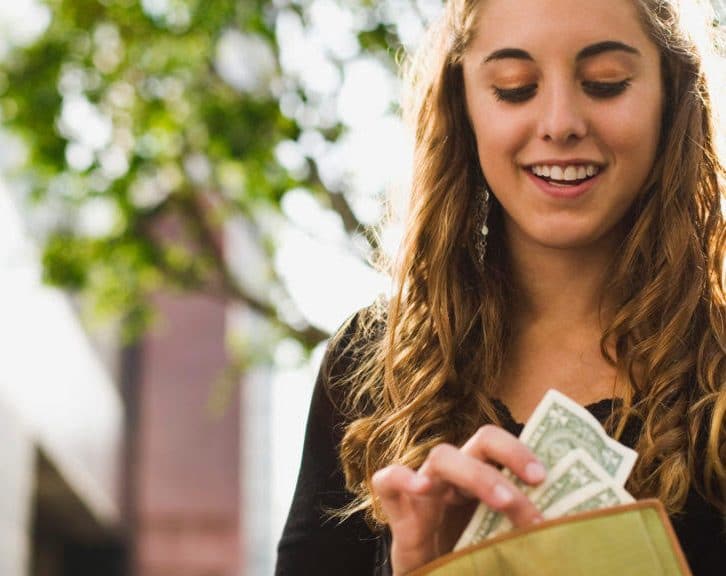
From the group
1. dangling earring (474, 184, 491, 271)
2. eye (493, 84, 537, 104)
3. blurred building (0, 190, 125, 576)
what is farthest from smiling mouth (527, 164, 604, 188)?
blurred building (0, 190, 125, 576)

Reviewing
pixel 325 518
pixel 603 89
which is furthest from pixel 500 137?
pixel 325 518

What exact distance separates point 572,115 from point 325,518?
79cm

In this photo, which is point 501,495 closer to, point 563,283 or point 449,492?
point 449,492

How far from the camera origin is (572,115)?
7.54 feet

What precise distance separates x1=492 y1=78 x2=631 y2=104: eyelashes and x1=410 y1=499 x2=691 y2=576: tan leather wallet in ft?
Result: 2.35

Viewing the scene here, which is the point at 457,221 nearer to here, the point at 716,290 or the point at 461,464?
the point at 716,290

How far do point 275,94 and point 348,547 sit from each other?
624 centimetres

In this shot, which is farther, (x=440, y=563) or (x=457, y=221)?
(x=457, y=221)

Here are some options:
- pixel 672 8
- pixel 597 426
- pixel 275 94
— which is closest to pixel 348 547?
pixel 597 426

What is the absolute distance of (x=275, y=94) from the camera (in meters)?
8.54

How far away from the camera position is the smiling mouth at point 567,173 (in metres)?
2.33

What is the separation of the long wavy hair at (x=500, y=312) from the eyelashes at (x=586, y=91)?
149 mm

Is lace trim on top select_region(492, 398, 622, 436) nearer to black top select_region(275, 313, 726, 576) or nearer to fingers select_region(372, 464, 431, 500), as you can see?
black top select_region(275, 313, 726, 576)

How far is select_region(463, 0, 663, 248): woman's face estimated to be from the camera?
2.32 m
